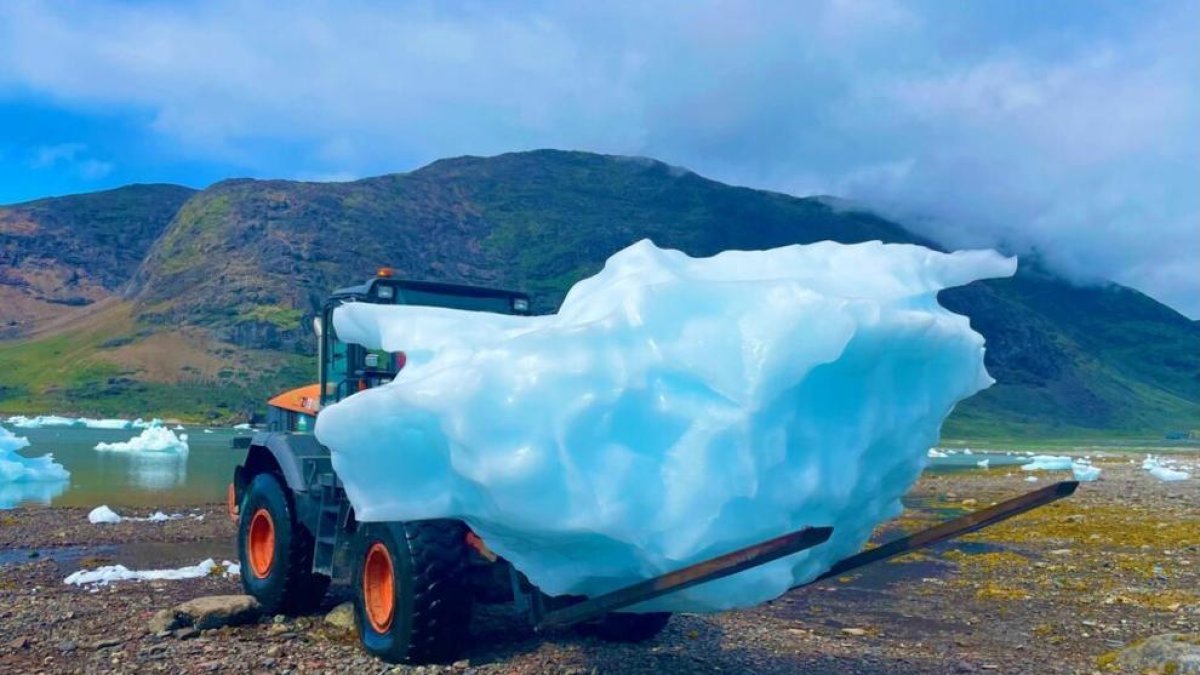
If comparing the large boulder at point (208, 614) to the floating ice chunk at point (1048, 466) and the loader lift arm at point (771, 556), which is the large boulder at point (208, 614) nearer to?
the loader lift arm at point (771, 556)

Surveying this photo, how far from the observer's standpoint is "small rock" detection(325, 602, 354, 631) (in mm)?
9516

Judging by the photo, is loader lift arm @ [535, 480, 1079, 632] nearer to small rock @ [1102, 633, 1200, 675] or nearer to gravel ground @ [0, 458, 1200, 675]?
gravel ground @ [0, 458, 1200, 675]

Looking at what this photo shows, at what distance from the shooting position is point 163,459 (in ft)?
A: 174

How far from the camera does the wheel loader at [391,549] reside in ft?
21.3

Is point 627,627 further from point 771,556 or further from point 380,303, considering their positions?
point 771,556

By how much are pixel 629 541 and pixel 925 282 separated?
2.74 metres

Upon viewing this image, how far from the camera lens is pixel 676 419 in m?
6.01

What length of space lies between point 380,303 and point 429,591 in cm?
312

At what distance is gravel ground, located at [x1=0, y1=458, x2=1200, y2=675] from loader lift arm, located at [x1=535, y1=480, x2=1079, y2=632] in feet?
5.81

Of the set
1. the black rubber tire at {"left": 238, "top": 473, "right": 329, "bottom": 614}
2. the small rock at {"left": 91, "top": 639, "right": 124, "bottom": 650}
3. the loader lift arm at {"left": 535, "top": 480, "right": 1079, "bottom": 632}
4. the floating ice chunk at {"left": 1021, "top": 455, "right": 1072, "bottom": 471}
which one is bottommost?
the floating ice chunk at {"left": 1021, "top": 455, "right": 1072, "bottom": 471}

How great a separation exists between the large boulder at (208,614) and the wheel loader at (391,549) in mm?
316

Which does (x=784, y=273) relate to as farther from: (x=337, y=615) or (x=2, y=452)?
(x=2, y=452)

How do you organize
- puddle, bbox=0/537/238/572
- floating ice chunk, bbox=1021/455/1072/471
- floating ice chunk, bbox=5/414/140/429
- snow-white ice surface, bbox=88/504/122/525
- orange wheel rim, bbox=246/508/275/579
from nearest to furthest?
orange wheel rim, bbox=246/508/275/579 < puddle, bbox=0/537/238/572 < snow-white ice surface, bbox=88/504/122/525 < floating ice chunk, bbox=1021/455/1072/471 < floating ice chunk, bbox=5/414/140/429

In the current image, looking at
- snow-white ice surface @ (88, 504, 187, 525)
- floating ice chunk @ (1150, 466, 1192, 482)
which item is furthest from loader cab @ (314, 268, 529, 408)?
floating ice chunk @ (1150, 466, 1192, 482)
